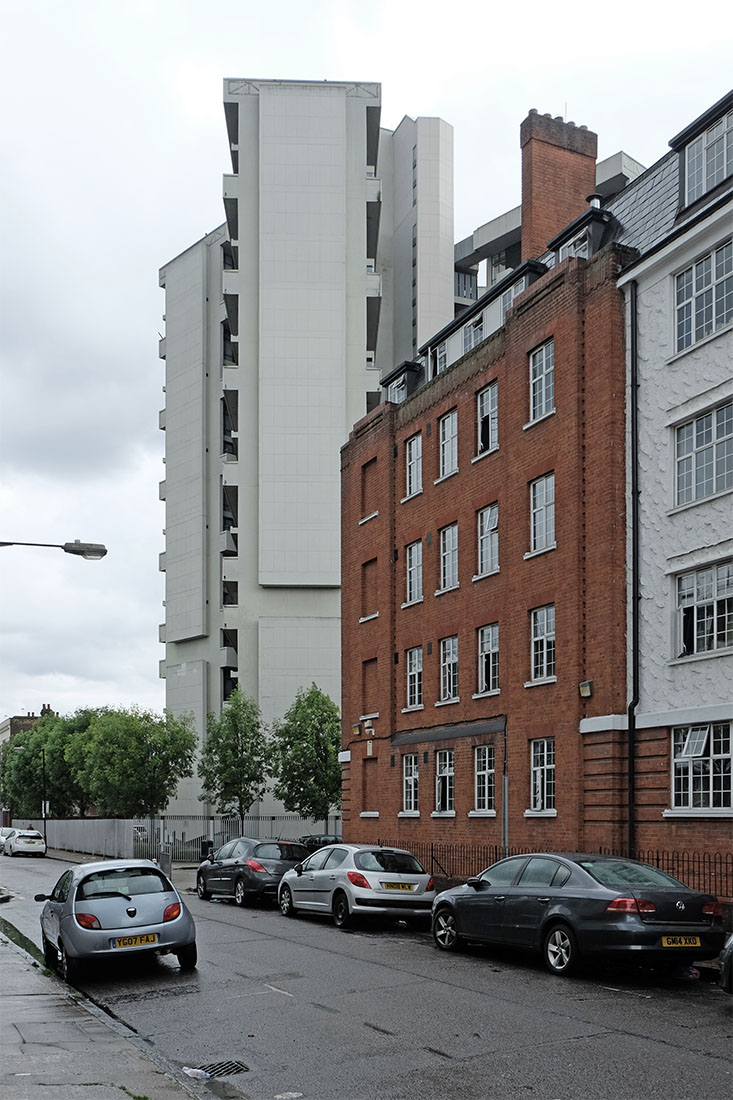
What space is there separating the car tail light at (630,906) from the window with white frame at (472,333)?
19.7 meters

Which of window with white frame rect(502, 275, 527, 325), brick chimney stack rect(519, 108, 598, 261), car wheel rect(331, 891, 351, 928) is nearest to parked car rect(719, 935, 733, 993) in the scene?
car wheel rect(331, 891, 351, 928)

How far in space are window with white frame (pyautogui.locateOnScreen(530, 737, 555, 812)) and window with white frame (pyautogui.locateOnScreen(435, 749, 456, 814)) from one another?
401 cm

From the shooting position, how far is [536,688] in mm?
26641

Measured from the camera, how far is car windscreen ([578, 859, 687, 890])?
48.7 feet

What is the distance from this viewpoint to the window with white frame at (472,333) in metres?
32.1

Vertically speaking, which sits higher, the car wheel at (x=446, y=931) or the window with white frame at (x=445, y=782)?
the window with white frame at (x=445, y=782)

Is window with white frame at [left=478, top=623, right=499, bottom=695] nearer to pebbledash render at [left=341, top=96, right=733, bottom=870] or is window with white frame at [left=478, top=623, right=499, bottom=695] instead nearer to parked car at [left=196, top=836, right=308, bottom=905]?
pebbledash render at [left=341, top=96, right=733, bottom=870]

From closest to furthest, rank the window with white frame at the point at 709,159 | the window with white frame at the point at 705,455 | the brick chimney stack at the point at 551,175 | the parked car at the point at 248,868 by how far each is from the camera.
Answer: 1. the window with white frame at the point at 705,455
2. the window with white frame at the point at 709,159
3. the parked car at the point at 248,868
4. the brick chimney stack at the point at 551,175

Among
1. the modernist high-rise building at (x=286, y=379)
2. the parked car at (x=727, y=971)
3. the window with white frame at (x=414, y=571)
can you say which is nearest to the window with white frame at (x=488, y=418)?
the window with white frame at (x=414, y=571)

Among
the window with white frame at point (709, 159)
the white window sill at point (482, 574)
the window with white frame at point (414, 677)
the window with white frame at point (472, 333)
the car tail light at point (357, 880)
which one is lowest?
the car tail light at point (357, 880)

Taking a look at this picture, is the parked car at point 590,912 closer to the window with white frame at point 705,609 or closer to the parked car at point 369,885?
the parked car at point 369,885

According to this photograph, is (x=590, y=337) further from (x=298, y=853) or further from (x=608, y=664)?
(x=298, y=853)

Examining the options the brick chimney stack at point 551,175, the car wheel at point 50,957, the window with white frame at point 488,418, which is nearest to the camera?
the car wheel at point 50,957

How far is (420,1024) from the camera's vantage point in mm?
11508
